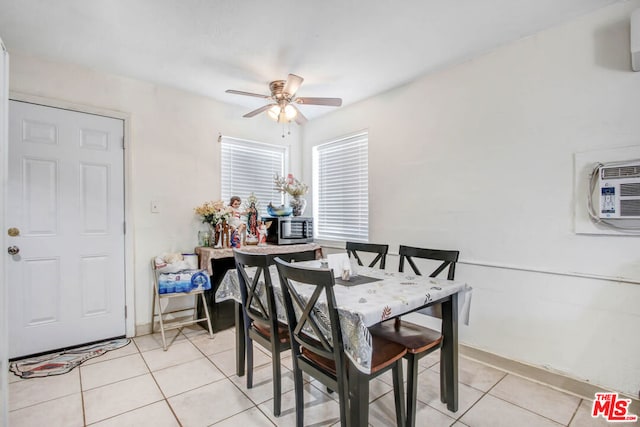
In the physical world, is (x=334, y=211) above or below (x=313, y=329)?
above

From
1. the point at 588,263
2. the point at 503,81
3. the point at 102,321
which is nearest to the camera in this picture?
the point at 588,263

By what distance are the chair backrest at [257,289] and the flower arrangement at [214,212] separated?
1356mm

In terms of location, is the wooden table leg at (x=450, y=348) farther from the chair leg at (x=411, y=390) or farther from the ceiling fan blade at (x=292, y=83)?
the ceiling fan blade at (x=292, y=83)

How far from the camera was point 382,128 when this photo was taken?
3.39m

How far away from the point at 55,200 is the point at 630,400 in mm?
4466

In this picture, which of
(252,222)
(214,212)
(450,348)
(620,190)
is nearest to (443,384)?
(450,348)

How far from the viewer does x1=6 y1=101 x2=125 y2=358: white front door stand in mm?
2559

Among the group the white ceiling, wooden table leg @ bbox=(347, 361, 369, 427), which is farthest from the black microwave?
wooden table leg @ bbox=(347, 361, 369, 427)

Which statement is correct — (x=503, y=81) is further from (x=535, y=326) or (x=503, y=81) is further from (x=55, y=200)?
(x=55, y=200)

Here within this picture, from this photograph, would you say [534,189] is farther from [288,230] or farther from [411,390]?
[288,230]

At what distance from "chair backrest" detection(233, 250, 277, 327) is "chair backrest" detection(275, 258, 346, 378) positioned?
0.56 feet

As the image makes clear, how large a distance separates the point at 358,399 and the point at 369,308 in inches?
15.9

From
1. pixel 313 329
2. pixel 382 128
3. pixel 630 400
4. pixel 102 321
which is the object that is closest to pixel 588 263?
A: pixel 630 400

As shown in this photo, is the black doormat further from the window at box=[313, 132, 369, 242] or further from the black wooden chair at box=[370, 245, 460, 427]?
the window at box=[313, 132, 369, 242]
